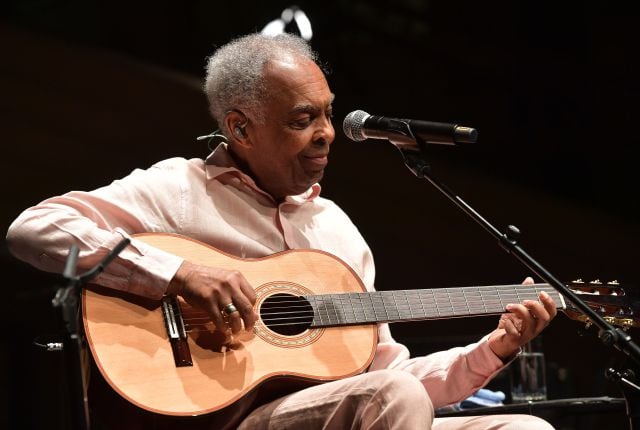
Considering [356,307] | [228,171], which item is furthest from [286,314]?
[228,171]

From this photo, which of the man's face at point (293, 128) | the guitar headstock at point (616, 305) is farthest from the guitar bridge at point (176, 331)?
the guitar headstock at point (616, 305)

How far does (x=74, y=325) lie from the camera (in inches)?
81.7

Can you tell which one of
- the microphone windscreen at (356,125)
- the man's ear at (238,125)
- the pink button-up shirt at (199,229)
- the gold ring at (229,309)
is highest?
the microphone windscreen at (356,125)

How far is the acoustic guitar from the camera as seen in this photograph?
8.46 feet

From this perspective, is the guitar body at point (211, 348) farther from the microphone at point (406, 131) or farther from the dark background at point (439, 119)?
the dark background at point (439, 119)

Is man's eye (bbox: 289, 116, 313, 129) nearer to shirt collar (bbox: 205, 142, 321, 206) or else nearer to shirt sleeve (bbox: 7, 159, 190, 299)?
shirt collar (bbox: 205, 142, 321, 206)

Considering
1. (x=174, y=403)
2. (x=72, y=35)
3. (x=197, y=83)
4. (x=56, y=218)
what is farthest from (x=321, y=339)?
(x=72, y=35)

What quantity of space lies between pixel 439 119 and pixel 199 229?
397 cm

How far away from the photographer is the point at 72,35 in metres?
5.84

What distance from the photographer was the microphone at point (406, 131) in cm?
259

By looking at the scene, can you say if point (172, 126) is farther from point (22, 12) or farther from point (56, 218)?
point (56, 218)

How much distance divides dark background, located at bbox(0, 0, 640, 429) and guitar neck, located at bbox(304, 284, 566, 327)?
9.01 feet

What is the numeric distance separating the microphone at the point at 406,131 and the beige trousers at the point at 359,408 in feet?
2.29

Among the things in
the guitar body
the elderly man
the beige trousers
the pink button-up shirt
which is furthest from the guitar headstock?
the guitar body
